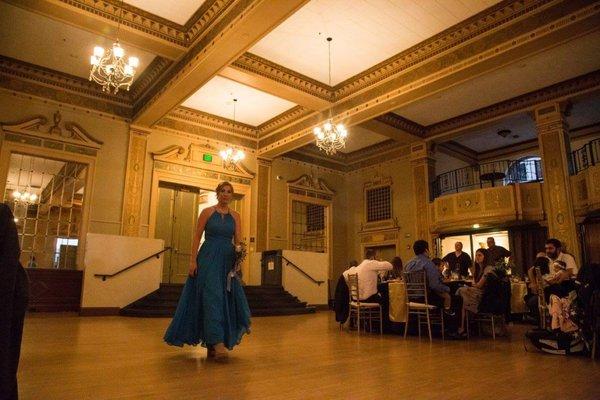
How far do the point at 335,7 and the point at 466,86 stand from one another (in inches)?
171

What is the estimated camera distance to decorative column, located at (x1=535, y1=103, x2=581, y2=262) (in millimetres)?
9062

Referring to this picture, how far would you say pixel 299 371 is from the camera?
9.86ft

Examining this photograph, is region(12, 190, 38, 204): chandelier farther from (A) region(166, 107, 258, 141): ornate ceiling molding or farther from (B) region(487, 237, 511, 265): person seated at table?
(B) region(487, 237, 511, 265): person seated at table

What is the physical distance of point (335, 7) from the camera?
6844mm

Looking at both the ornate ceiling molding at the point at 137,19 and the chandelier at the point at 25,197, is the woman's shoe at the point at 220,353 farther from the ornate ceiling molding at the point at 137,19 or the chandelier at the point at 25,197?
the chandelier at the point at 25,197

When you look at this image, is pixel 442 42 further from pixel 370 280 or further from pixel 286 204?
pixel 286 204

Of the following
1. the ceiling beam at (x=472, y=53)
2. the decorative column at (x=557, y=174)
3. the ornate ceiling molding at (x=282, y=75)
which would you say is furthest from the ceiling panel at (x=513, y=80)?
the ornate ceiling molding at (x=282, y=75)

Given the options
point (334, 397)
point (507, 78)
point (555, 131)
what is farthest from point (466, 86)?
point (334, 397)

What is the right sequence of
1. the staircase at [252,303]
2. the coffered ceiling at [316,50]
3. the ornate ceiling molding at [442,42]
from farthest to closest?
the staircase at [252,303], the ornate ceiling molding at [442,42], the coffered ceiling at [316,50]

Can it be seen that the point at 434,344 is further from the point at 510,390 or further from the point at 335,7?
the point at 335,7

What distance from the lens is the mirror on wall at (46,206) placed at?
888 cm

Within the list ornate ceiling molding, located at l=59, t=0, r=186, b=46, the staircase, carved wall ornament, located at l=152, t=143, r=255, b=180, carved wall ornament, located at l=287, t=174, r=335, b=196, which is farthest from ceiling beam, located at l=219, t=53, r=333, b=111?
the staircase

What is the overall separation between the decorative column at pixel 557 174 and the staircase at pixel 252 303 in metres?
5.80

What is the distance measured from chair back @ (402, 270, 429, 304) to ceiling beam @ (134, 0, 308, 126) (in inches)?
156
